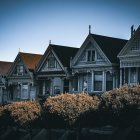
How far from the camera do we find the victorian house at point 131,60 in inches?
1585

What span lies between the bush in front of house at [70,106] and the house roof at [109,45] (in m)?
7.03

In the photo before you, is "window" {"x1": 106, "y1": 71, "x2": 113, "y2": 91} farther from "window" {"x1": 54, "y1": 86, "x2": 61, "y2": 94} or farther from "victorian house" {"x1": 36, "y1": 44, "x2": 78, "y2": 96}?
"window" {"x1": 54, "y1": 86, "x2": 61, "y2": 94}

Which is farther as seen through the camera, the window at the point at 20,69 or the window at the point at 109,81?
the window at the point at 20,69

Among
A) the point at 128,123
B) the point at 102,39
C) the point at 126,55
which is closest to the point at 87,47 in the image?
the point at 102,39

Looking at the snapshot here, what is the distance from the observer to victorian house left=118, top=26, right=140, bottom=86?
40.2 m

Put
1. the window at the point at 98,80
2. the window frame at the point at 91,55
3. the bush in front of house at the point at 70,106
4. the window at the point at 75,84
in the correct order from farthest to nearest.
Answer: the window at the point at 75,84 < the window frame at the point at 91,55 < the window at the point at 98,80 < the bush in front of house at the point at 70,106

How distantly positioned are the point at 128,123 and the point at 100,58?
11.2 metres

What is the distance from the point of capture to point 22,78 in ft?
177

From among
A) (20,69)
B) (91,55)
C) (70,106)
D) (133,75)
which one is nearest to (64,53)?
(91,55)

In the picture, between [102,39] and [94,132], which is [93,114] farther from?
[102,39]

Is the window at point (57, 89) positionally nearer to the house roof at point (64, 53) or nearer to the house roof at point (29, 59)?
the house roof at point (64, 53)

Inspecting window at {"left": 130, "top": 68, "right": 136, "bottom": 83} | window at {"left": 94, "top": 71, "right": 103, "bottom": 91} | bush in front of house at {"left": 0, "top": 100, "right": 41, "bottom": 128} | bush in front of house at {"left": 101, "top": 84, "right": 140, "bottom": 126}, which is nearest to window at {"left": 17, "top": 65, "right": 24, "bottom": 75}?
bush in front of house at {"left": 0, "top": 100, "right": 41, "bottom": 128}

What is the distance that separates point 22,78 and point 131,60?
18.5 meters

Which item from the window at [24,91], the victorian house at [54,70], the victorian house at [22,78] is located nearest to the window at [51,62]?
the victorian house at [54,70]
